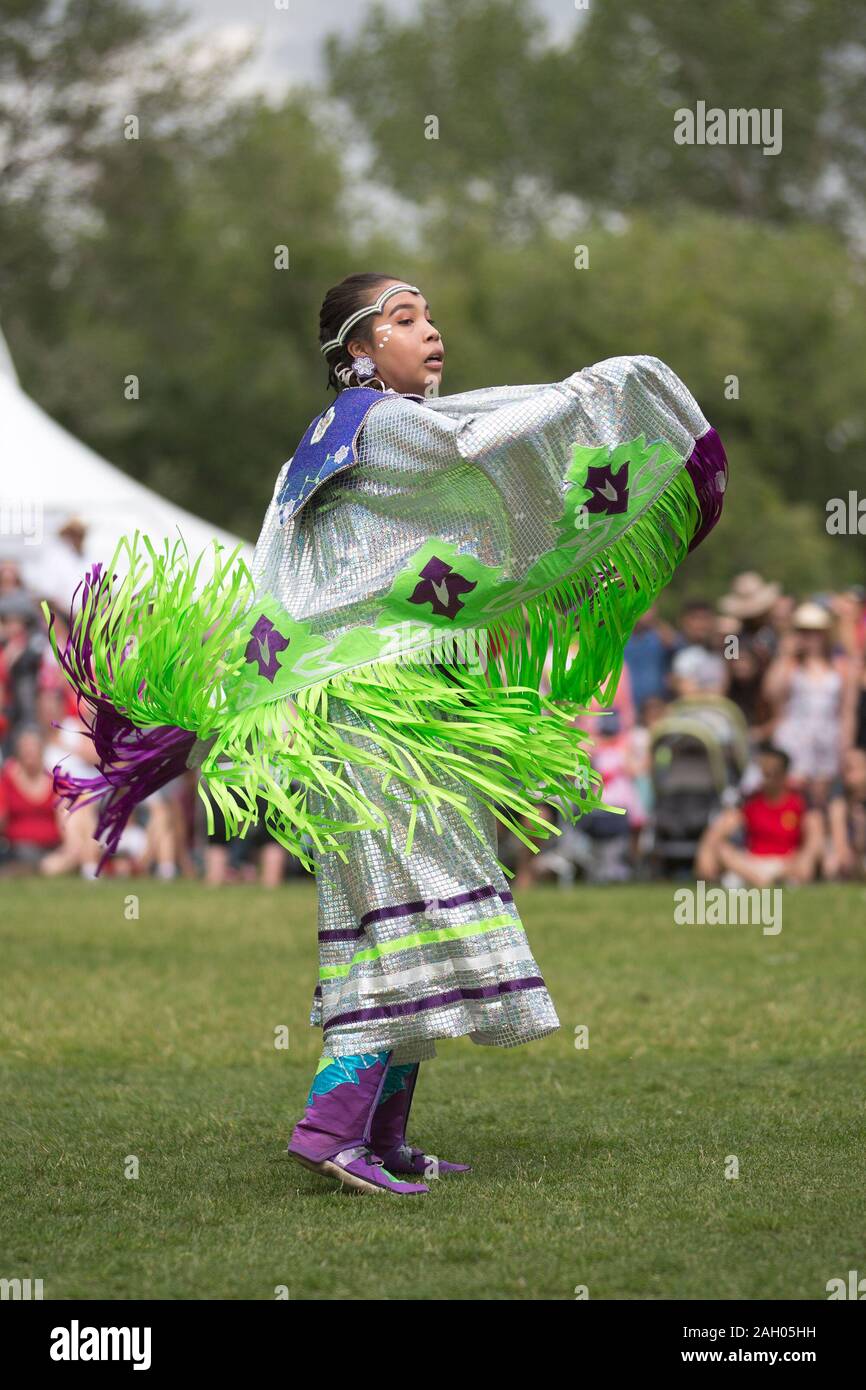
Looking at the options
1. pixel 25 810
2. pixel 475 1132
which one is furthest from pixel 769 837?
pixel 475 1132

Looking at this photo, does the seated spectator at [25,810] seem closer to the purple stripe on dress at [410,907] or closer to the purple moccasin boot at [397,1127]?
the purple moccasin boot at [397,1127]

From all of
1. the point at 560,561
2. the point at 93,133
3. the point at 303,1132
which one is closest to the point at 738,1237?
the point at 303,1132

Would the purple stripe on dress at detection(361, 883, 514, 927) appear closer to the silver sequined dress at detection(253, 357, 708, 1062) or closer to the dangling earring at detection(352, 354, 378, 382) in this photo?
the silver sequined dress at detection(253, 357, 708, 1062)

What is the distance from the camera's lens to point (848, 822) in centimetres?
1263

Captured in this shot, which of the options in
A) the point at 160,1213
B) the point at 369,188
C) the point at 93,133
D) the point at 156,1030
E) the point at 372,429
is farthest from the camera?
the point at 369,188

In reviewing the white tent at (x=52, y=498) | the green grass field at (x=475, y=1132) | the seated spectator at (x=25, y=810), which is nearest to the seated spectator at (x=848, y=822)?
the green grass field at (x=475, y=1132)

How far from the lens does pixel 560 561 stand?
15.7ft

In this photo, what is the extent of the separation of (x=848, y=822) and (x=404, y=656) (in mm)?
8501

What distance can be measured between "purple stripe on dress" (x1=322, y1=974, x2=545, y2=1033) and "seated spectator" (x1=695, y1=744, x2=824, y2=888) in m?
7.86

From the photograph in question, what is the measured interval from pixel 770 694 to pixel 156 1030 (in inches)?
282

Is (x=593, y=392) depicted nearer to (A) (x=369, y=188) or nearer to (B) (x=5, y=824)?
(B) (x=5, y=824)
